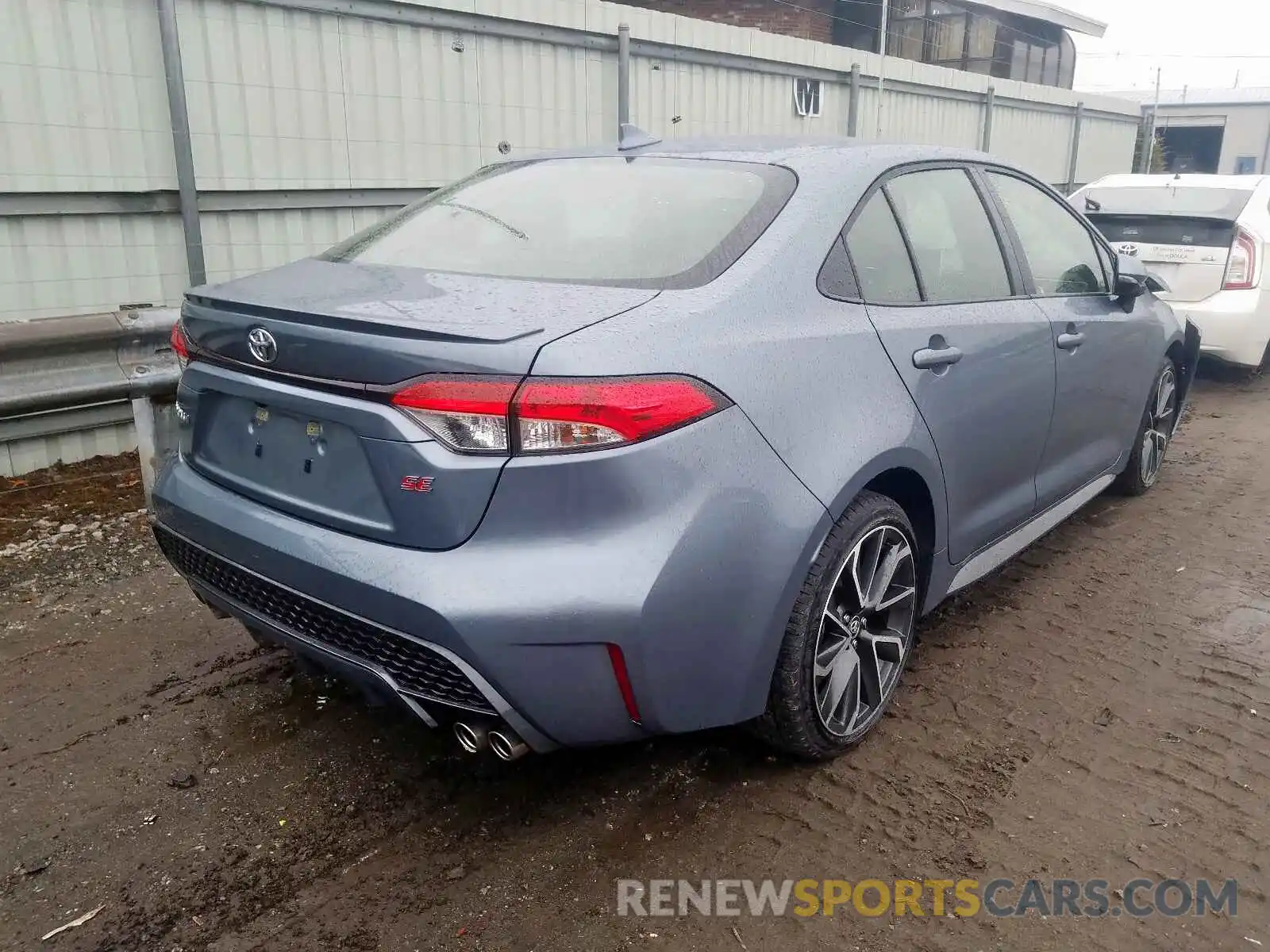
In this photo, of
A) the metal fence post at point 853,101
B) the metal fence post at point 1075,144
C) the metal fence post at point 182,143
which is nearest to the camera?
the metal fence post at point 182,143

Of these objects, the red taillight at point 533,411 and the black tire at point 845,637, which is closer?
the red taillight at point 533,411

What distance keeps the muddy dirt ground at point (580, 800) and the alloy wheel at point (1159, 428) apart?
1.47m

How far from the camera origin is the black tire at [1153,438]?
4.94 meters

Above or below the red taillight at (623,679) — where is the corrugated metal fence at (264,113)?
above

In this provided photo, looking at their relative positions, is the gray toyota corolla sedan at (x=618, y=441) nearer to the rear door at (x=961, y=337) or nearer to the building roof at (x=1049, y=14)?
the rear door at (x=961, y=337)

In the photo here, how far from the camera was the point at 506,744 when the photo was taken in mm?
2312

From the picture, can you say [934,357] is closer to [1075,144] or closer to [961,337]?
[961,337]

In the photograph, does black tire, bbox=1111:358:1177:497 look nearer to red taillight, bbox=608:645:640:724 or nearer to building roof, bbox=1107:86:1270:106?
red taillight, bbox=608:645:640:724

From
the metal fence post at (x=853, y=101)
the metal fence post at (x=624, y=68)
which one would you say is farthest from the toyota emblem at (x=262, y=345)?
the metal fence post at (x=853, y=101)

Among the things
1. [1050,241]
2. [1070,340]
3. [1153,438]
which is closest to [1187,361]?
[1153,438]

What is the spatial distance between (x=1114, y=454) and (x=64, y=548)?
443cm

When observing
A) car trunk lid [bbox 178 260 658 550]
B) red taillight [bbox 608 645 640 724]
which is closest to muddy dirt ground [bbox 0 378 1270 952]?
red taillight [bbox 608 645 640 724]

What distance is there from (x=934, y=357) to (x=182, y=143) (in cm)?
444

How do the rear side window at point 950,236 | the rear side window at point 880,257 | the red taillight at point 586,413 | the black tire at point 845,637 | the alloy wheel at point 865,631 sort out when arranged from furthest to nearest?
the rear side window at point 950,236, the rear side window at point 880,257, the alloy wheel at point 865,631, the black tire at point 845,637, the red taillight at point 586,413
